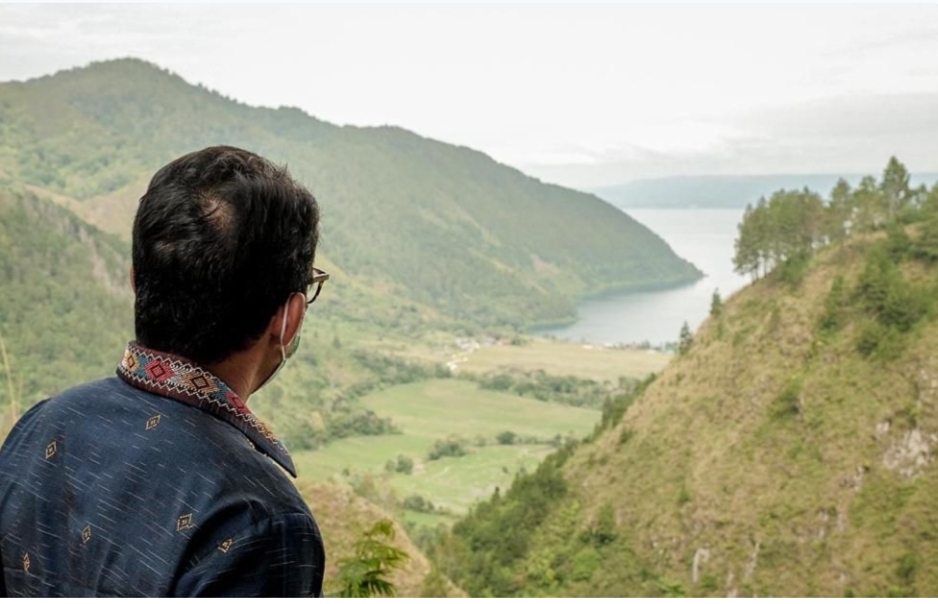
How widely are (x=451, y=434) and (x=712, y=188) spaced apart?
736cm

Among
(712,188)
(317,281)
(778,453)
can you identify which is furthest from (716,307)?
(317,281)

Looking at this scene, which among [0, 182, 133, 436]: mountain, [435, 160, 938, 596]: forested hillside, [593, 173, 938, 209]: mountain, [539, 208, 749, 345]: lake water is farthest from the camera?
[539, 208, 749, 345]: lake water

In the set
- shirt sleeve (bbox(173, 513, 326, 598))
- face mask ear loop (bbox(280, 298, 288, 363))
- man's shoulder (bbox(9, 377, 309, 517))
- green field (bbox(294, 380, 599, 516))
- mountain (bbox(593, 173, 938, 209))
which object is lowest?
green field (bbox(294, 380, 599, 516))

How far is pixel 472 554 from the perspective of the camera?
10812 millimetres

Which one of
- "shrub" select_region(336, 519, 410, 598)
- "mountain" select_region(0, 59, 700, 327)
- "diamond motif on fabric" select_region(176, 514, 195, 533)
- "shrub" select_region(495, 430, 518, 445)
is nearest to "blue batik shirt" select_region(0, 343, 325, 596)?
"diamond motif on fabric" select_region(176, 514, 195, 533)

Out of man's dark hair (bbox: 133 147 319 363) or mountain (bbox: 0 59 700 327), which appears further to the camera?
mountain (bbox: 0 59 700 327)

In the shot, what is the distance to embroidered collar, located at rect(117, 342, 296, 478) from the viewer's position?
2.00 ft

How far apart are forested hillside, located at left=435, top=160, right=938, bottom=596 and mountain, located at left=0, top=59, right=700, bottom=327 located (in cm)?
1409

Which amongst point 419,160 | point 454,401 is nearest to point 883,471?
point 454,401

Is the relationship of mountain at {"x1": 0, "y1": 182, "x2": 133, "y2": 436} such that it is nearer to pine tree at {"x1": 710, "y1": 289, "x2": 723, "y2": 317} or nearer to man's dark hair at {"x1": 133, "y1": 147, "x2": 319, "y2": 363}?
pine tree at {"x1": 710, "y1": 289, "x2": 723, "y2": 317}

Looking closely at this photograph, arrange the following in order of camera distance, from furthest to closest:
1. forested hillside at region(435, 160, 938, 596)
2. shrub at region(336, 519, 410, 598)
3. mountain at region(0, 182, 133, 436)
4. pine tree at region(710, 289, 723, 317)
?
1. pine tree at region(710, 289, 723, 317)
2. mountain at region(0, 182, 133, 436)
3. forested hillside at region(435, 160, 938, 596)
4. shrub at region(336, 519, 410, 598)

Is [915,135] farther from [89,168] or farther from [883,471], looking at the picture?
[89,168]

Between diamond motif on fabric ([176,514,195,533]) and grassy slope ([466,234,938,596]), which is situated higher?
diamond motif on fabric ([176,514,195,533])

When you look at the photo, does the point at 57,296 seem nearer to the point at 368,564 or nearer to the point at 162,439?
the point at 368,564
